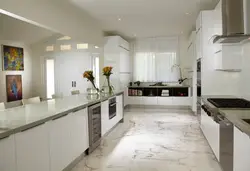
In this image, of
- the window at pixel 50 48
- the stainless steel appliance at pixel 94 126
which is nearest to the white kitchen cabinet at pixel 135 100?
the window at pixel 50 48

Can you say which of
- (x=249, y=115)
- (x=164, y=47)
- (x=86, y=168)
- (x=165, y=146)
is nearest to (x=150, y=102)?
(x=164, y=47)

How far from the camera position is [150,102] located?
24.7ft

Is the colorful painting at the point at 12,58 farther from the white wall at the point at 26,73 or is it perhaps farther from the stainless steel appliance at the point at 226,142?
the stainless steel appliance at the point at 226,142

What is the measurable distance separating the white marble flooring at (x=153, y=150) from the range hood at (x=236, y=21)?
1.71m

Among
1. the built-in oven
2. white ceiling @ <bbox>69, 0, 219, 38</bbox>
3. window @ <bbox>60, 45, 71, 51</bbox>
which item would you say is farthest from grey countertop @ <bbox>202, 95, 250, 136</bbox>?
window @ <bbox>60, 45, 71, 51</bbox>

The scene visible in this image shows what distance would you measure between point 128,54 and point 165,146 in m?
4.81

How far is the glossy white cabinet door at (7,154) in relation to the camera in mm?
1655

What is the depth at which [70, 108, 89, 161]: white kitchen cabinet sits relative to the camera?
2.87 m

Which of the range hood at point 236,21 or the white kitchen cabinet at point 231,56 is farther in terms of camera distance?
the white kitchen cabinet at point 231,56

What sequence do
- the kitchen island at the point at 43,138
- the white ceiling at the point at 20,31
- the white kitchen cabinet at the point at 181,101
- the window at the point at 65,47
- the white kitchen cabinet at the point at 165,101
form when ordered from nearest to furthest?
the kitchen island at the point at 43,138 < the white ceiling at the point at 20,31 < the window at the point at 65,47 < the white kitchen cabinet at the point at 181,101 < the white kitchen cabinet at the point at 165,101

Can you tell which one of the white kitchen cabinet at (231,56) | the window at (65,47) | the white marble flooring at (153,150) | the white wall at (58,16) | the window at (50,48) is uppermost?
the white wall at (58,16)

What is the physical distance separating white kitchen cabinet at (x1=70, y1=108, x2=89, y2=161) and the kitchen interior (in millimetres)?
13

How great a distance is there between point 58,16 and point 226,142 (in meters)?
3.22

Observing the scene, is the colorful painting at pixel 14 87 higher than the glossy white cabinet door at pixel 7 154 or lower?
higher
